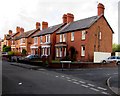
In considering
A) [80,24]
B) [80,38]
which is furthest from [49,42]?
[80,38]

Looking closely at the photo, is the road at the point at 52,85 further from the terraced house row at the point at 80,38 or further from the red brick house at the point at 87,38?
the terraced house row at the point at 80,38

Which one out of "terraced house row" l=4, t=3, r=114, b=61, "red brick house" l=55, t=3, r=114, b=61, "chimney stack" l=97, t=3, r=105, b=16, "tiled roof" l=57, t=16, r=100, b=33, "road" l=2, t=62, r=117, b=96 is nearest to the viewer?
"road" l=2, t=62, r=117, b=96

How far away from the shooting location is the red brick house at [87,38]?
4134 centimetres

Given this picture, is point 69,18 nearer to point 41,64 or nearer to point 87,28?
point 87,28

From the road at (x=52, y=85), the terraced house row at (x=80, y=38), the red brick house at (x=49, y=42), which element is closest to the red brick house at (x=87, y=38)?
the terraced house row at (x=80, y=38)

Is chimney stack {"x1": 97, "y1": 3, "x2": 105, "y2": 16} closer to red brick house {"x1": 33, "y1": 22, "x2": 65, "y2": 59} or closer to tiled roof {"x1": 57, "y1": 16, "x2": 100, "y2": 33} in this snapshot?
tiled roof {"x1": 57, "y1": 16, "x2": 100, "y2": 33}

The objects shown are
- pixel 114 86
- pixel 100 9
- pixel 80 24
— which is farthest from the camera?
pixel 80 24

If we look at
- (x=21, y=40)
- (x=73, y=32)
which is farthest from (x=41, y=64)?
(x=21, y=40)

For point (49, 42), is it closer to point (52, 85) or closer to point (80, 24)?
point (80, 24)

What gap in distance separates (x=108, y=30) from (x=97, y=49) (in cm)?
526

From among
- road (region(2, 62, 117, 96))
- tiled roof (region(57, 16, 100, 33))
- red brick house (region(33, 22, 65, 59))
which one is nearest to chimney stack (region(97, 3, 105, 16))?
tiled roof (region(57, 16, 100, 33))

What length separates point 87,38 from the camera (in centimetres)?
4106

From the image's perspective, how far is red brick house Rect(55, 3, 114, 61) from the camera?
41.3m

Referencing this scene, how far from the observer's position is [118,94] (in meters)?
11.6
